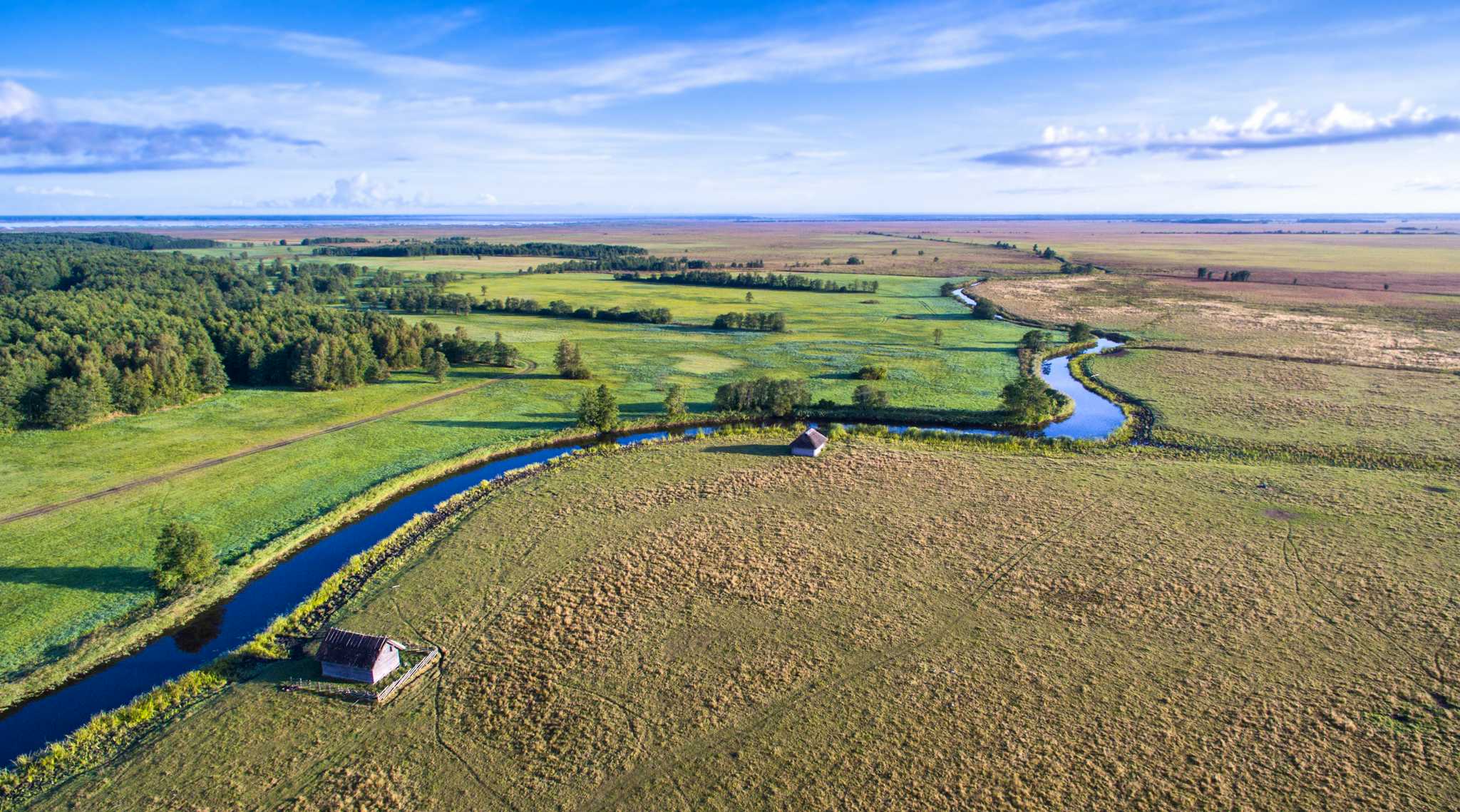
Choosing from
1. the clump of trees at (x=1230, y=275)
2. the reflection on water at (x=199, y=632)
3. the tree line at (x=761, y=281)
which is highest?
the clump of trees at (x=1230, y=275)

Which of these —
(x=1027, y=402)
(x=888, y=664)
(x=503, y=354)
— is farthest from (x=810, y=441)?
(x=503, y=354)

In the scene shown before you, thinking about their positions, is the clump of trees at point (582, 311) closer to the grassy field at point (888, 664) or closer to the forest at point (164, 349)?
the forest at point (164, 349)

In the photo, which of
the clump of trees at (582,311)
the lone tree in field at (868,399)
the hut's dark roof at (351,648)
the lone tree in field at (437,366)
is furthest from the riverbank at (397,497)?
the clump of trees at (582,311)

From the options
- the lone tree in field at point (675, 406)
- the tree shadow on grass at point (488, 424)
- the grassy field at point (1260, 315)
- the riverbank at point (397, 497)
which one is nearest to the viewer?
the riverbank at point (397, 497)

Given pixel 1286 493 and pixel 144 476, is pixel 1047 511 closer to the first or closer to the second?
pixel 1286 493

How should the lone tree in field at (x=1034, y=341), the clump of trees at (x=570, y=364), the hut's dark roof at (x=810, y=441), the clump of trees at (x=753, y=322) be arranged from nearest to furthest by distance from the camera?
the hut's dark roof at (x=810, y=441), the clump of trees at (x=570, y=364), the lone tree in field at (x=1034, y=341), the clump of trees at (x=753, y=322)

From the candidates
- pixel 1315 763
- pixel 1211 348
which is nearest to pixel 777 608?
pixel 1315 763
